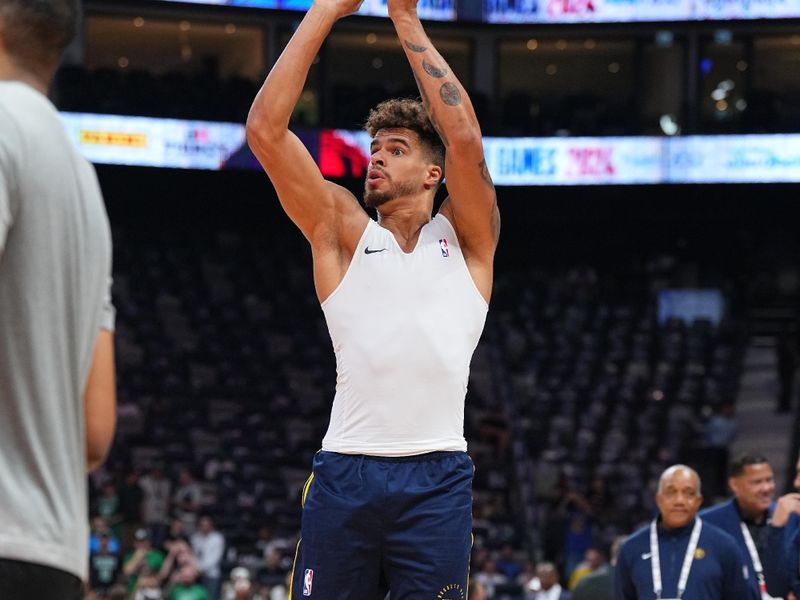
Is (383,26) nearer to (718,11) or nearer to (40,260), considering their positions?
(718,11)

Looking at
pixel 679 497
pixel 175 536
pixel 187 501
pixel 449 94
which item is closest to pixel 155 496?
pixel 187 501

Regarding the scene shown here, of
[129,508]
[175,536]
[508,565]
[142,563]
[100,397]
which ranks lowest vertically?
[508,565]

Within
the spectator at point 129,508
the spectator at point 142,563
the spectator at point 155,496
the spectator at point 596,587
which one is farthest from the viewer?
the spectator at point 155,496

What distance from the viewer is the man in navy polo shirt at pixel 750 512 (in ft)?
27.2

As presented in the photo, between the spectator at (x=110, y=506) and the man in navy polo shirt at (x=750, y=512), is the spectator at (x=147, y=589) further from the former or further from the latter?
the man in navy polo shirt at (x=750, y=512)

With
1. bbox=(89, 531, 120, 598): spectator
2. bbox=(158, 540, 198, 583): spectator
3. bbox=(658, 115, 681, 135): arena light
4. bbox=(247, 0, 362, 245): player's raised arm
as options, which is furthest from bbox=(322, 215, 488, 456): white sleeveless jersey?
bbox=(658, 115, 681, 135): arena light

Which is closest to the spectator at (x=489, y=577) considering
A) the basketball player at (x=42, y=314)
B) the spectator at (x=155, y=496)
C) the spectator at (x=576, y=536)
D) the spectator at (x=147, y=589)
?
the spectator at (x=576, y=536)

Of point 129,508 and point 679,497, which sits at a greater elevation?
point 679,497

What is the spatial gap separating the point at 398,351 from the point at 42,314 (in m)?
2.09

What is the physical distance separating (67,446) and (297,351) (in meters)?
21.9

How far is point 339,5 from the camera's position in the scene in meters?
4.57

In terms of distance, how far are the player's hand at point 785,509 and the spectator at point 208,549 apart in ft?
33.2

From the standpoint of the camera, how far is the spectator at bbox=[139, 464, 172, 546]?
1883cm

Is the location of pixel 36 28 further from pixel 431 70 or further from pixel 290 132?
pixel 431 70
